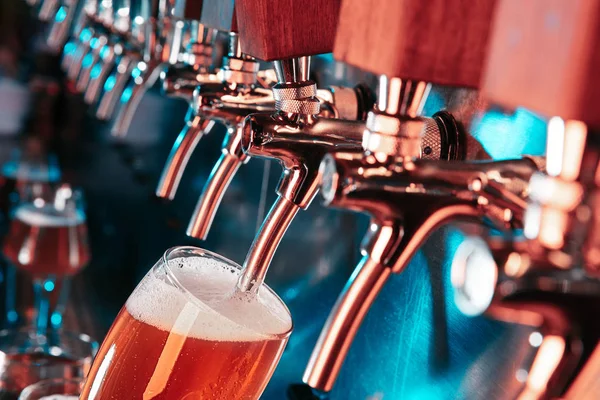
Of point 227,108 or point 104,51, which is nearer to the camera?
point 227,108

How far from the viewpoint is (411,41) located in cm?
41

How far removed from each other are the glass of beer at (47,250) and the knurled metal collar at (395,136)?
1.50 metres

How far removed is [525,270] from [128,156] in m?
1.92

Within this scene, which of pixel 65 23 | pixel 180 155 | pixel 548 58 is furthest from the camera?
pixel 65 23

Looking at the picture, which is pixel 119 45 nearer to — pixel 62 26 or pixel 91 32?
pixel 91 32

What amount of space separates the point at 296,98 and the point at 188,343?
0.23 metres

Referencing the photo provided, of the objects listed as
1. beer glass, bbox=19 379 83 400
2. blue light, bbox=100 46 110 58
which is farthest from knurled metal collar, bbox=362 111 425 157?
blue light, bbox=100 46 110 58

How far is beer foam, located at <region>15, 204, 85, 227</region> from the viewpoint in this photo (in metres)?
1.91

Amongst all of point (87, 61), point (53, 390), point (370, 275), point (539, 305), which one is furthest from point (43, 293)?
point (539, 305)

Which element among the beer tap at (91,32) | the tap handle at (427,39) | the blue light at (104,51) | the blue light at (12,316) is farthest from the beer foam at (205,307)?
the blue light at (12,316)

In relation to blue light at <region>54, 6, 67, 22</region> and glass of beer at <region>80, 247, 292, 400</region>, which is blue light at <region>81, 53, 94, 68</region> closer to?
blue light at <region>54, 6, 67, 22</region>

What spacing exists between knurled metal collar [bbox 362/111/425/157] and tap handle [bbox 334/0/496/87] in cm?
4

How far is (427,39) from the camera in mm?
414

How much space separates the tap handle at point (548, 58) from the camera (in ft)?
1.05
